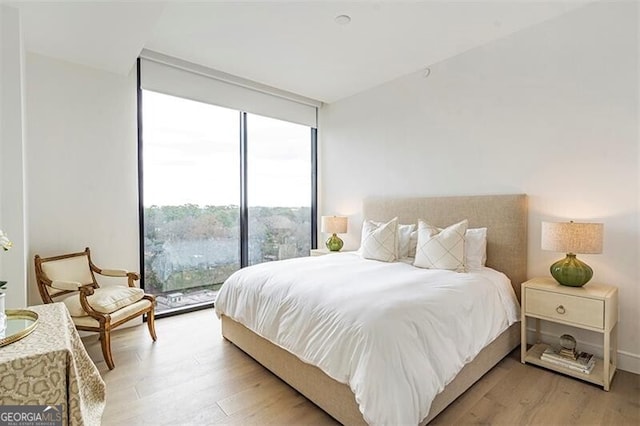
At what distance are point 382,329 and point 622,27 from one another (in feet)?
9.68

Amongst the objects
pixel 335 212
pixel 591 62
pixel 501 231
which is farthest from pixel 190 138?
pixel 591 62

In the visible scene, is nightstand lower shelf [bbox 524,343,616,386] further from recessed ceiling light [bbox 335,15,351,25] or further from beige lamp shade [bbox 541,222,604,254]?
recessed ceiling light [bbox 335,15,351,25]

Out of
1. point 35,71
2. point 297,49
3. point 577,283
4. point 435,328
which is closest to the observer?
point 435,328

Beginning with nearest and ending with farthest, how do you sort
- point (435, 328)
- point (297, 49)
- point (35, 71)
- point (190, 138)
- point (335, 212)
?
point (435, 328) → point (35, 71) → point (297, 49) → point (190, 138) → point (335, 212)

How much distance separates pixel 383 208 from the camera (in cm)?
400

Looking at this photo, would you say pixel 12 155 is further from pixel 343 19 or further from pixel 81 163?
pixel 343 19

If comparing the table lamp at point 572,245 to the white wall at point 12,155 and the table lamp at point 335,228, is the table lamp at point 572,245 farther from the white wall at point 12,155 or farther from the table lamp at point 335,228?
the white wall at point 12,155

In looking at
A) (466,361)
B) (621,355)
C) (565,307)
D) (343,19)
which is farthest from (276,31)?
(621,355)

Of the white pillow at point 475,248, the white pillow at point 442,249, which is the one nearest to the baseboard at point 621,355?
the white pillow at point 475,248

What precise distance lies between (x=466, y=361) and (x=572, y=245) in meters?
1.20

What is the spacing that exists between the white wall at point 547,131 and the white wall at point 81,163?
3.07 meters

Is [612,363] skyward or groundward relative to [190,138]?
groundward

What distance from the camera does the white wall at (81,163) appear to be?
9.41 feet

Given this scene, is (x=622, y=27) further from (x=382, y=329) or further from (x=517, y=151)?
(x=382, y=329)
